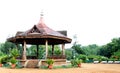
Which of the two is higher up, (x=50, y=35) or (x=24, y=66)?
(x=50, y=35)

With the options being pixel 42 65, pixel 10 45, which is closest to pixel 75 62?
pixel 42 65

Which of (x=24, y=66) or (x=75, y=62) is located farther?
(x=75, y=62)

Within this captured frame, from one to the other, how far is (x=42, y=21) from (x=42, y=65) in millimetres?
5871

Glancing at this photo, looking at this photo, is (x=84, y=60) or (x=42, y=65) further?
(x=84, y=60)

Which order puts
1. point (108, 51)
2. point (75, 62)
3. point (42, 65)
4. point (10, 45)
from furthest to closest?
point (10, 45) < point (108, 51) < point (75, 62) < point (42, 65)

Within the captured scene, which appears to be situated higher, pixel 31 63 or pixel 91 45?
pixel 91 45

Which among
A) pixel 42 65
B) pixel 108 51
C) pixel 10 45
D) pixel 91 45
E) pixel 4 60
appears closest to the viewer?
pixel 42 65

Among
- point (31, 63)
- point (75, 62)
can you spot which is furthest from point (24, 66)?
point (75, 62)

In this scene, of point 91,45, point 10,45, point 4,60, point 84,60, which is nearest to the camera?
point 4,60

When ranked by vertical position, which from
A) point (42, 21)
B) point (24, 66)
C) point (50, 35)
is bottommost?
point (24, 66)

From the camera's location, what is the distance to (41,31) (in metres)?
22.6

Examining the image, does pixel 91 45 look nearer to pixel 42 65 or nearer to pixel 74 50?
pixel 74 50

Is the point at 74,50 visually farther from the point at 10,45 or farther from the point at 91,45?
the point at 91,45

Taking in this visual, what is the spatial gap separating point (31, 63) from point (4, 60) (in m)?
4.27
